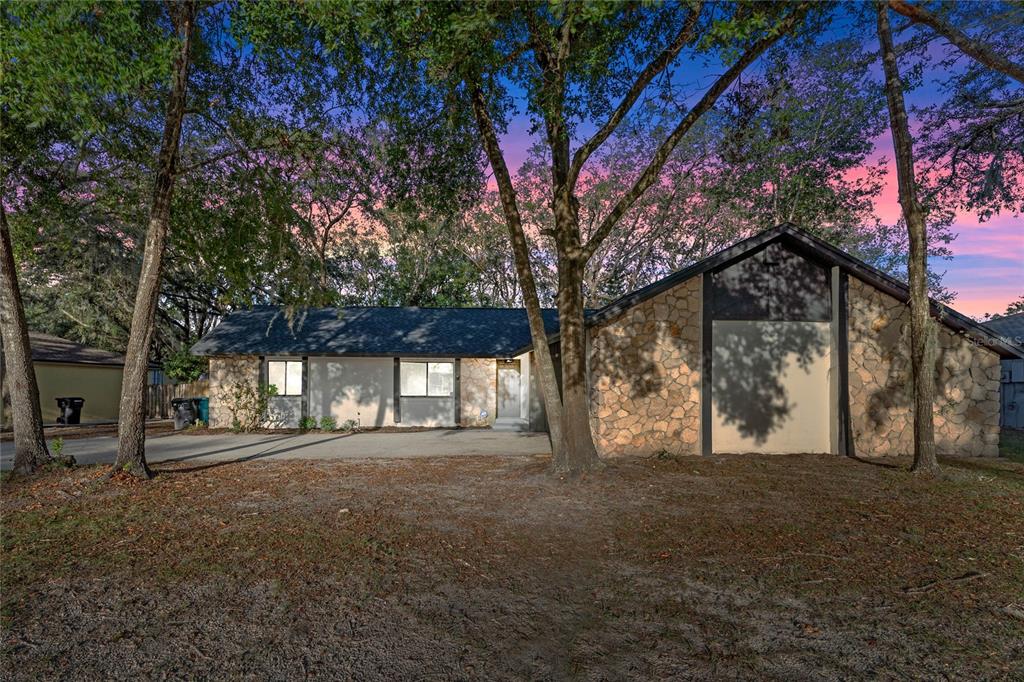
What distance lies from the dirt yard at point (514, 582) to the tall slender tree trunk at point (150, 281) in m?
0.97

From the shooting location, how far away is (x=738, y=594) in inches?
160

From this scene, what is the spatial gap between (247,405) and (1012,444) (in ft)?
68.0

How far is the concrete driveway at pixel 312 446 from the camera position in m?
11.2

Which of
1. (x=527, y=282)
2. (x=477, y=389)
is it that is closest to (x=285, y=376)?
(x=477, y=389)

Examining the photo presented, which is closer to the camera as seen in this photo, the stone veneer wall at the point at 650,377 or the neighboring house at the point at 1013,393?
the stone veneer wall at the point at 650,377

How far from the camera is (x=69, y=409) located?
19453 mm

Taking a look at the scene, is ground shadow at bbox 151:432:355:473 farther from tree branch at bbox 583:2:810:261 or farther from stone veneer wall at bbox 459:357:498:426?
tree branch at bbox 583:2:810:261

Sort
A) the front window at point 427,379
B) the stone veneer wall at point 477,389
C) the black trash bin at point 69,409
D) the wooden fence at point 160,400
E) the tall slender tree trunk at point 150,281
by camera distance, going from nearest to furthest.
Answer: the tall slender tree trunk at point 150,281 < the front window at point 427,379 < the stone veneer wall at point 477,389 < the black trash bin at point 69,409 < the wooden fence at point 160,400

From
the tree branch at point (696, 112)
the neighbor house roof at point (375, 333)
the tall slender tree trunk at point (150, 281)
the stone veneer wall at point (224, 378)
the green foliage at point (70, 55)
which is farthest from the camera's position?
the neighbor house roof at point (375, 333)

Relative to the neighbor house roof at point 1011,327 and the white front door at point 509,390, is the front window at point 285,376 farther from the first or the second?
the neighbor house roof at point 1011,327

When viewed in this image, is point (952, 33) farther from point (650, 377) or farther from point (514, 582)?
point (514, 582)

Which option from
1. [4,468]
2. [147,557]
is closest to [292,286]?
[4,468]

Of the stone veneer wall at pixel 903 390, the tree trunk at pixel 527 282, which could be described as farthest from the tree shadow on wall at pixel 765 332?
the tree trunk at pixel 527 282

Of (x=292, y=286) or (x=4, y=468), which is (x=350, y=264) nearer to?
(x=292, y=286)
